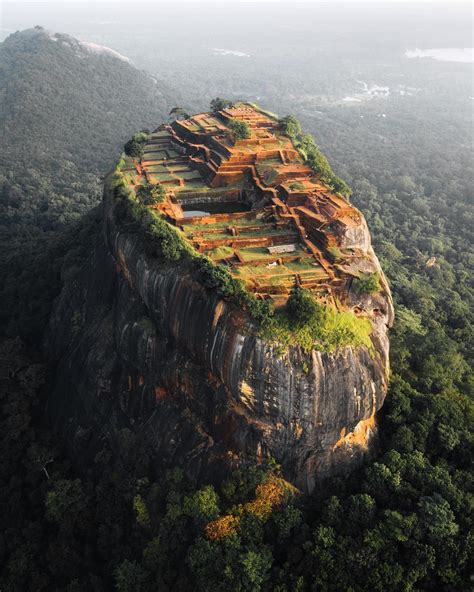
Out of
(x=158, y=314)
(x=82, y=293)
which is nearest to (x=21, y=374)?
(x=82, y=293)

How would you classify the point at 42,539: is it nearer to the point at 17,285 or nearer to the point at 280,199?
the point at 17,285

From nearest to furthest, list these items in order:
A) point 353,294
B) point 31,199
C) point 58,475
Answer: point 353,294 < point 58,475 < point 31,199

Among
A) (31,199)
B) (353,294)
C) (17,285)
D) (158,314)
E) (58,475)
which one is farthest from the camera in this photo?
(31,199)

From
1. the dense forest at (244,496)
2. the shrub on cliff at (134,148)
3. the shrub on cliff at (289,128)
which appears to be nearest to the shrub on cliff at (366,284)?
the dense forest at (244,496)

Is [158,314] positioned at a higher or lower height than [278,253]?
lower

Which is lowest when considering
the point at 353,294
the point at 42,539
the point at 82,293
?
the point at 42,539

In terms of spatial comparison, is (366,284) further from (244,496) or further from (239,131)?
(239,131)

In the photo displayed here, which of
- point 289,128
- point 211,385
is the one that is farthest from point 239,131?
point 211,385

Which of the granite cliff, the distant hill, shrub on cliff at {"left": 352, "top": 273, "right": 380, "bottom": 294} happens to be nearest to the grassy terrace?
the granite cliff
